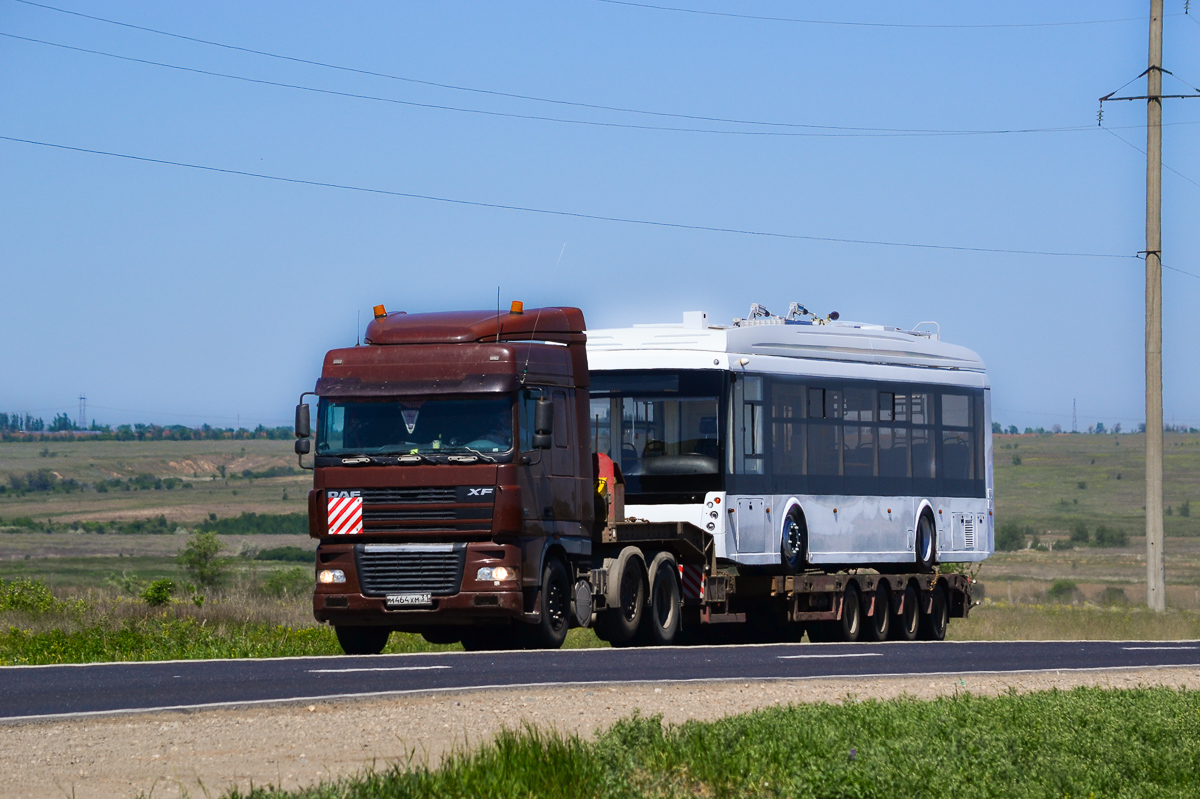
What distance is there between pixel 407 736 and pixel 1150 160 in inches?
971

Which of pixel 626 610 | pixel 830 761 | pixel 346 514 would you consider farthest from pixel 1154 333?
pixel 830 761

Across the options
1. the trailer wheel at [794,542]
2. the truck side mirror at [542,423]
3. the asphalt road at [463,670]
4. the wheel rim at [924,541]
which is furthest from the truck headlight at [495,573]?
the wheel rim at [924,541]

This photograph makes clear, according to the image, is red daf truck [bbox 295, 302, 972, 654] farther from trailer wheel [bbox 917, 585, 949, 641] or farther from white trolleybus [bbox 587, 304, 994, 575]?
trailer wheel [bbox 917, 585, 949, 641]

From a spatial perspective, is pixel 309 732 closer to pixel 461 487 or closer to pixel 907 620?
pixel 461 487

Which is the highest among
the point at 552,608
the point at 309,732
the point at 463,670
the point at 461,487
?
the point at 461,487

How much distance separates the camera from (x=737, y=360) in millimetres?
22125

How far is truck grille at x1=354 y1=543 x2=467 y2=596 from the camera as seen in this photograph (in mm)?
→ 18688

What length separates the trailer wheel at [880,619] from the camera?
25.3m

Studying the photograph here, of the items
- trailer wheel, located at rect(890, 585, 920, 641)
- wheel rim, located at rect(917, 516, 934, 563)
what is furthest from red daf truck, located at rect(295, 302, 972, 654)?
wheel rim, located at rect(917, 516, 934, 563)

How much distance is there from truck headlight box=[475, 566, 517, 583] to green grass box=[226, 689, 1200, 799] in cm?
746

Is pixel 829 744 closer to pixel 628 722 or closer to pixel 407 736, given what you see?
pixel 628 722

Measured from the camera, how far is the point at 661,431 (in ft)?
72.4

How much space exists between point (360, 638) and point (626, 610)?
3229mm

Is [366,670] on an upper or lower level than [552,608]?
lower
